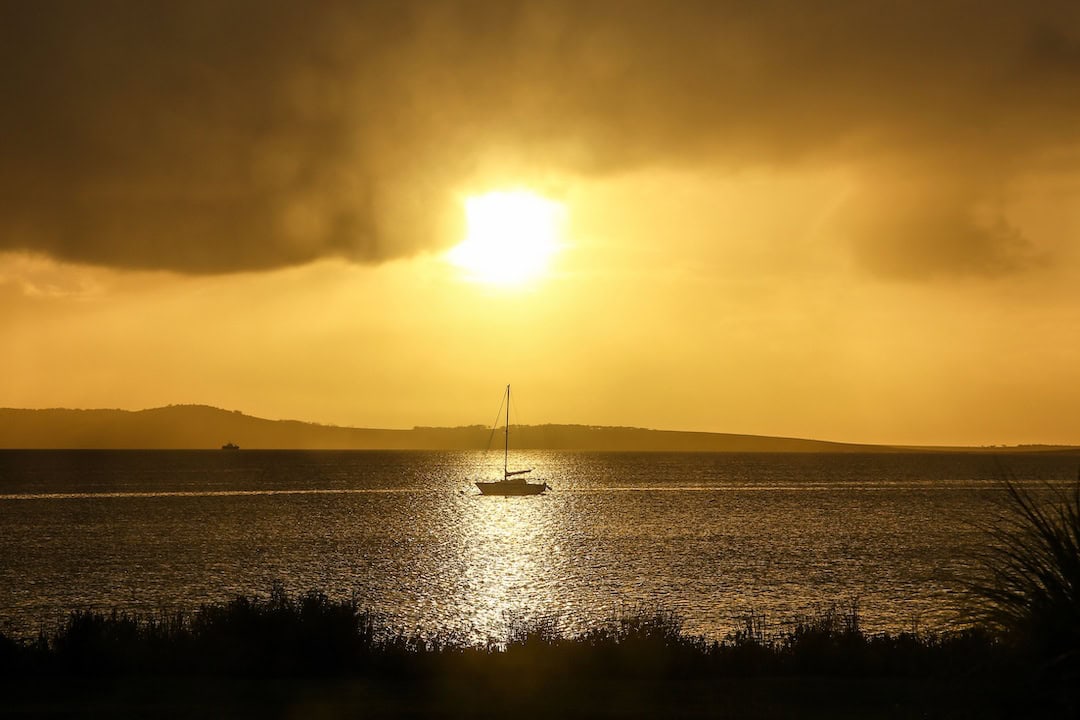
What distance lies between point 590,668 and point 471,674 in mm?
2378

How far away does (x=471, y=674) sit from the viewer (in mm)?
18875

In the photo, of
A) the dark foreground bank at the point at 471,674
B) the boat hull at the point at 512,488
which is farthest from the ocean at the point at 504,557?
the boat hull at the point at 512,488

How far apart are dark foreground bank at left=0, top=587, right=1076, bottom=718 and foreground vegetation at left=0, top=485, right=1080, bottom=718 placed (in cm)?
4

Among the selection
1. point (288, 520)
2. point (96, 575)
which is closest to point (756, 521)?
point (288, 520)

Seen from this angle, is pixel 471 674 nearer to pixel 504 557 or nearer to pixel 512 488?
pixel 504 557

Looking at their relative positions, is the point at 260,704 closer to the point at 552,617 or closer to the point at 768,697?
the point at 768,697

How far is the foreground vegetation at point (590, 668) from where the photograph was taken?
12602 millimetres

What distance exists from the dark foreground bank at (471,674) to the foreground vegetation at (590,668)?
0.04 meters

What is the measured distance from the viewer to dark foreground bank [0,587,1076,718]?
15336mm

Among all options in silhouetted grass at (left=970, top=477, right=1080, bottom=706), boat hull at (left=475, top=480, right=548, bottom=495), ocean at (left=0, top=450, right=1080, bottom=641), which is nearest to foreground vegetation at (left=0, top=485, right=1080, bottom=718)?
silhouetted grass at (left=970, top=477, right=1080, bottom=706)

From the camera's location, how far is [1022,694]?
12.0 metres

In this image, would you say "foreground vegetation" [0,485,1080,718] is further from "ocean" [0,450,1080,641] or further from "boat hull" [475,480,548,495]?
"boat hull" [475,480,548,495]

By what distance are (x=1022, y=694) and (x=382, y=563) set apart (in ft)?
203

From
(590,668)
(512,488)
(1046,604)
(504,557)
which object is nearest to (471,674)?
(590,668)
